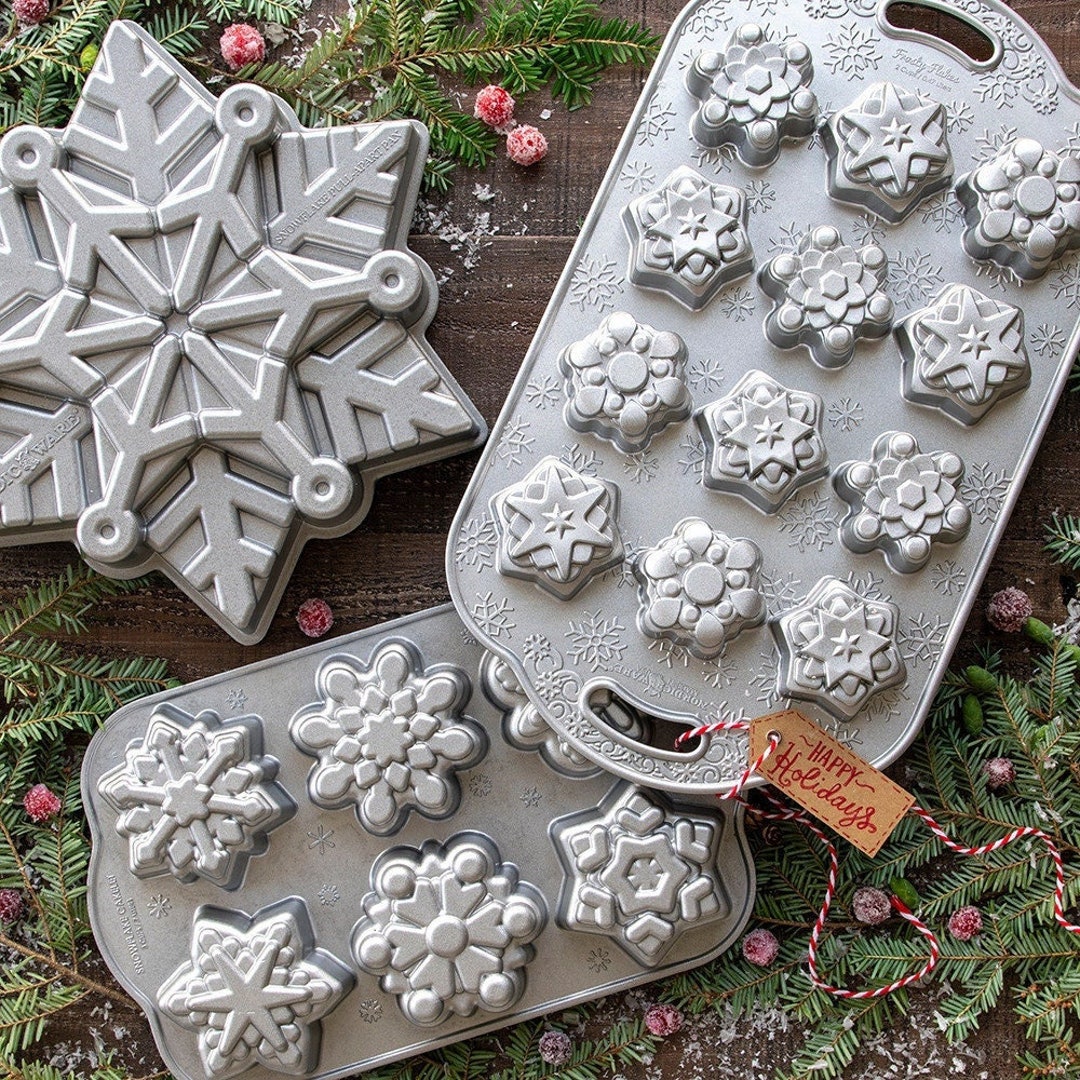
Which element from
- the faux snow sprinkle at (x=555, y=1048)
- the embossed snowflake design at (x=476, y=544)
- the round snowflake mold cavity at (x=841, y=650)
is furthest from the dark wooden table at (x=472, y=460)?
the faux snow sprinkle at (x=555, y=1048)

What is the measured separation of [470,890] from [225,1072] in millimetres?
359

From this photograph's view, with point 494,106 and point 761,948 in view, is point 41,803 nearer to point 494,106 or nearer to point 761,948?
point 761,948

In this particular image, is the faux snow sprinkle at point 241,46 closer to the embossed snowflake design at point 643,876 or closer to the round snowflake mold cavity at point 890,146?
the round snowflake mold cavity at point 890,146

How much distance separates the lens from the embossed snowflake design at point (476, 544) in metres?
1.15

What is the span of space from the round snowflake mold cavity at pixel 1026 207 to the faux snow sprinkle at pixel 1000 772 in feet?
1.81

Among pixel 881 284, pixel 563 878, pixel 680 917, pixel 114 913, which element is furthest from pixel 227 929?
pixel 881 284

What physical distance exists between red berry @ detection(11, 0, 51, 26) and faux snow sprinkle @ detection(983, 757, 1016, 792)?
1.44 metres

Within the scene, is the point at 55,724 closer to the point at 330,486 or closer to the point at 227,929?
the point at 227,929

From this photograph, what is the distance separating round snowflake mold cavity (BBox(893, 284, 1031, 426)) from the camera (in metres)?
1.12

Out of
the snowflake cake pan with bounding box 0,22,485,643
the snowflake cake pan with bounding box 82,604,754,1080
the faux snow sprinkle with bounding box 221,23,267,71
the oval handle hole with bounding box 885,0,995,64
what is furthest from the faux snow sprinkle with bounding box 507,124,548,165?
the snowflake cake pan with bounding box 82,604,754,1080

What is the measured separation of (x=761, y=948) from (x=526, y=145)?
992mm

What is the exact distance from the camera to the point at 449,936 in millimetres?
1159

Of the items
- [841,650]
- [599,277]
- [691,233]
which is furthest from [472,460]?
[841,650]

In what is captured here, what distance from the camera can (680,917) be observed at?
3.79 feet
